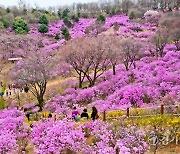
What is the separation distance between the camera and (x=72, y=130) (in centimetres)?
1343

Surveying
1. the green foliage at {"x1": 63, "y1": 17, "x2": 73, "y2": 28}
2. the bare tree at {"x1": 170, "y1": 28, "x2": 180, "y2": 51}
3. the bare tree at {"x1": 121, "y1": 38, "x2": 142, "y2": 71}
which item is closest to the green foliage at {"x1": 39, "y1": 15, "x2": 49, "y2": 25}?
the green foliage at {"x1": 63, "y1": 17, "x2": 73, "y2": 28}

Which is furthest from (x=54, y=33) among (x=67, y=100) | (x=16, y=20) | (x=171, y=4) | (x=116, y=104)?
(x=116, y=104)

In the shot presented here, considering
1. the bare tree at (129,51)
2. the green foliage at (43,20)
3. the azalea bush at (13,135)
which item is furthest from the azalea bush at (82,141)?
the green foliage at (43,20)

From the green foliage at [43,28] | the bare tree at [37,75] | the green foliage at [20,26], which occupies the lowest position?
the bare tree at [37,75]

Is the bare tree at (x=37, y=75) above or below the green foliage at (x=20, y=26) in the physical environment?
below

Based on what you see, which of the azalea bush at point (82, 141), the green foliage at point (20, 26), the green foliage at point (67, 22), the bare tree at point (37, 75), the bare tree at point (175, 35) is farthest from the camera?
the green foliage at point (67, 22)

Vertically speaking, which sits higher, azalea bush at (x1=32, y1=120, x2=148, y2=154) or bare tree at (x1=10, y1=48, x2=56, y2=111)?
azalea bush at (x1=32, y1=120, x2=148, y2=154)

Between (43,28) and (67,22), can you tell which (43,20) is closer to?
(43,28)

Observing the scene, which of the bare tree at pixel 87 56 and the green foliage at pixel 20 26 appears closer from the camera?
the bare tree at pixel 87 56

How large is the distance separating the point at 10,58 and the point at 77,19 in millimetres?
29606

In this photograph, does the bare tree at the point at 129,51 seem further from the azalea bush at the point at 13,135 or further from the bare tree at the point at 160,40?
the azalea bush at the point at 13,135

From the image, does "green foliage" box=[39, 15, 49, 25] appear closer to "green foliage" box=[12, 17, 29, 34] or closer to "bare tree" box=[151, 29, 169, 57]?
"green foliage" box=[12, 17, 29, 34]

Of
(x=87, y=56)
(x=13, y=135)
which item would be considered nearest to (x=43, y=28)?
(x=87, y=56)

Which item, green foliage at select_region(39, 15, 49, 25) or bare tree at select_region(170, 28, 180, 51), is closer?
bare tree at select_region(170, 28, 180, 51)
